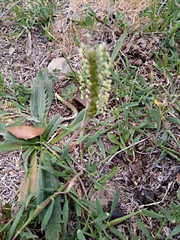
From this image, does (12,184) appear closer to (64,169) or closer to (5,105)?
(64,169)

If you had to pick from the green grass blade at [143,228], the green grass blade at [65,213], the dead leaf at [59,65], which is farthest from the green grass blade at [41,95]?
the green grass blade at [143,228]

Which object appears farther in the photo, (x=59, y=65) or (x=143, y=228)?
(x=59, y=65)

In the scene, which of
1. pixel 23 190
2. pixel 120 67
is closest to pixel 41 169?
pixel 23 190

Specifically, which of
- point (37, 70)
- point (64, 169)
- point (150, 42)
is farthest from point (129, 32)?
point (64, 169)

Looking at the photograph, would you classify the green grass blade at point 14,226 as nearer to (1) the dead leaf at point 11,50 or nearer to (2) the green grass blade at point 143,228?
(2) the green grass blade at point 143,228

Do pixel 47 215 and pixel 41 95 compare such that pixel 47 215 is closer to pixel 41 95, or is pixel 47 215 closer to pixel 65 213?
pixel 65 213

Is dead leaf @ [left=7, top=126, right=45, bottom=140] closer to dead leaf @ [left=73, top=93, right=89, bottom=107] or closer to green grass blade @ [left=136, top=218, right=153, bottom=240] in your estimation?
dead leaf @ [left=73, top=93, right=89, bottom=107]
